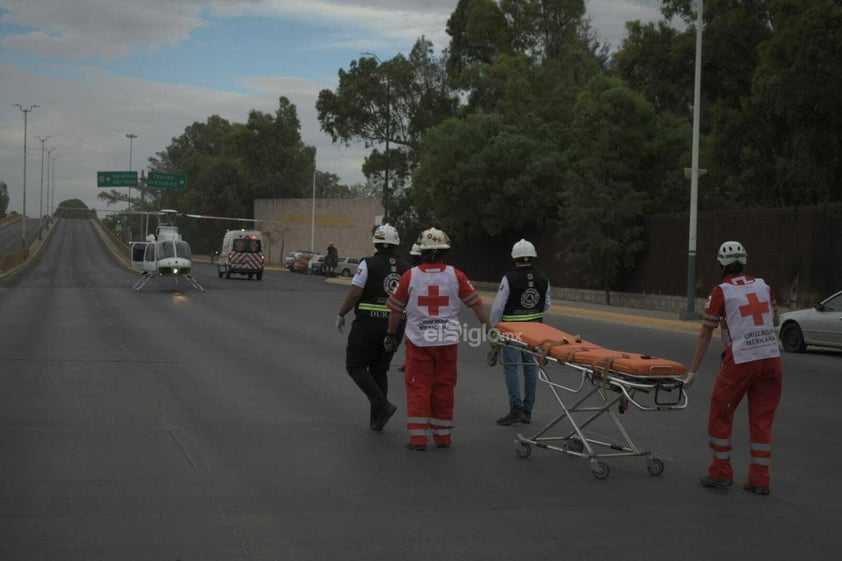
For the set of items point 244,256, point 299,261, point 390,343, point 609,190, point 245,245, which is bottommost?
point 299,261

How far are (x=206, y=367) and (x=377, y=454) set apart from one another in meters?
7.08

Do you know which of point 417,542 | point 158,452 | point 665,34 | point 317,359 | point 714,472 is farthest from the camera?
point 665,34

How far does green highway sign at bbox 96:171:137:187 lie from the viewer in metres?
96.1

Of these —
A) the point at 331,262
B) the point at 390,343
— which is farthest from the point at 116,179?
the point at 390,343

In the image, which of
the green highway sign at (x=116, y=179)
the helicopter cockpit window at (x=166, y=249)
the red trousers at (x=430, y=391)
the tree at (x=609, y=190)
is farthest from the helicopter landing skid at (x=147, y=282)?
the green highway sign at (x=116, y=179)

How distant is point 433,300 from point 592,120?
28806mm

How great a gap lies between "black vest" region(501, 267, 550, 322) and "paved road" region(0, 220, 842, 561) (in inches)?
44.5

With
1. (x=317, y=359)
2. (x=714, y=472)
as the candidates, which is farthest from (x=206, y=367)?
(x=714, y=472)

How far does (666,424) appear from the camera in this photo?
1130 cm

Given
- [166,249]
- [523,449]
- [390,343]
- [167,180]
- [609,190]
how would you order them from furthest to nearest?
[167,180]
[166,249]
[609,190]
[390,343]
[523,449]

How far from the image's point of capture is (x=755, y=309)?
8211 mm

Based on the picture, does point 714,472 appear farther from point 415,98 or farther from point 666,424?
point 415,98

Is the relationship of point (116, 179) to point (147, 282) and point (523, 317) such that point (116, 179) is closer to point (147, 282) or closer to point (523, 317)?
point (147, 282)

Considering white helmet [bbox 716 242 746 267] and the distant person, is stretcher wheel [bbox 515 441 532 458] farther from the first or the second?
the distant person
